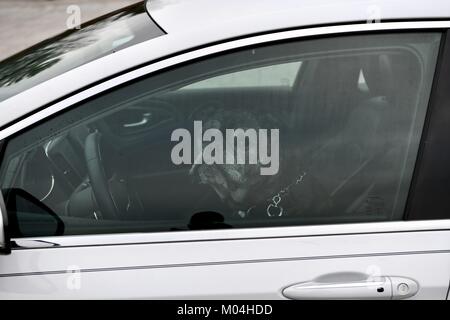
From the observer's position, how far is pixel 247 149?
2.15 metres

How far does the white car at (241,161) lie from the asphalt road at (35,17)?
5746 millimetres

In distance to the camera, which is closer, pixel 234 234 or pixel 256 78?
pixel 234 234

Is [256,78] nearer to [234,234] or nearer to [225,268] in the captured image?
[234,234]

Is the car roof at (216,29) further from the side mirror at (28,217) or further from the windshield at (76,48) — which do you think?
the side mirror at (28,217)

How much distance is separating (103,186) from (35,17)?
7142 millimetres

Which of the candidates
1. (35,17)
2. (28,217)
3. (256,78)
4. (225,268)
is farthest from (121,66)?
(35,17)

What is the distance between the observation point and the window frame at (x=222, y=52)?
79.9 inches

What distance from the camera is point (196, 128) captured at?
7.03 ft

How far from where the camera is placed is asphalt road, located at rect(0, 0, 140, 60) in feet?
26.0

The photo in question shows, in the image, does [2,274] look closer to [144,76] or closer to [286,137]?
[144,76]

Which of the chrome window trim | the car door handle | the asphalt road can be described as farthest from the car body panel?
the asphalt road

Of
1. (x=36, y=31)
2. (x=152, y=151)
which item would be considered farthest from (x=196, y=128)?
(x=36, y=31)

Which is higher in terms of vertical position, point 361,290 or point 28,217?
point 28,217

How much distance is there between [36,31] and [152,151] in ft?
21.5
